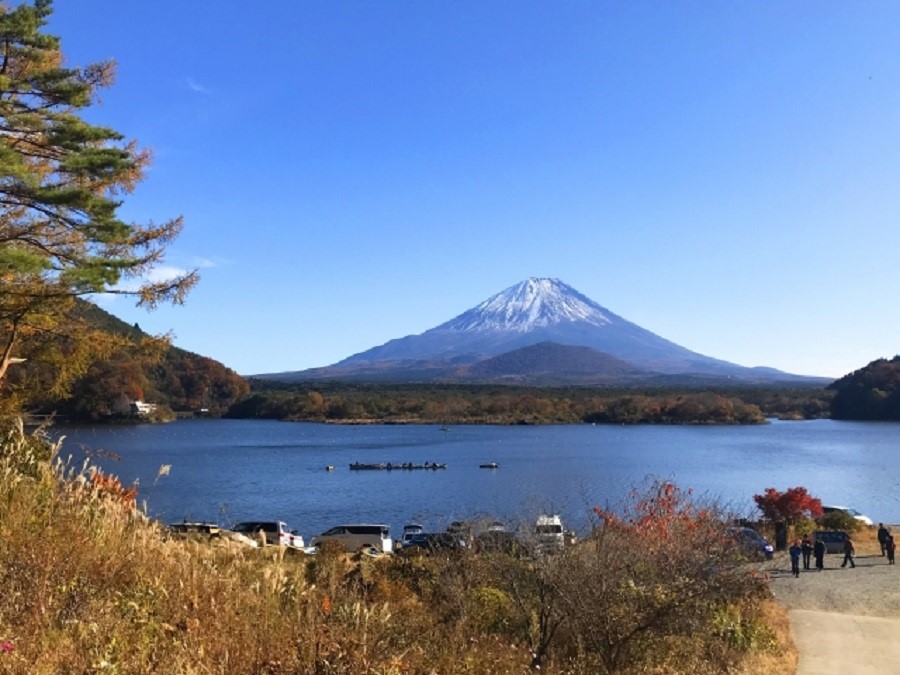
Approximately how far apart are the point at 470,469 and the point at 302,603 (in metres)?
48.4

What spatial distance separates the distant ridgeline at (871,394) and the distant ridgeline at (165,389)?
89.8 metres

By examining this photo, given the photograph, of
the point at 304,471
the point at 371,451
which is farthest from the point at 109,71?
the point at 371,451

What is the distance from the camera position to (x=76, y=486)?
18.7ft

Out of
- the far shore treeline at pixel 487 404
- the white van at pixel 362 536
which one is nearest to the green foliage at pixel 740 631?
the white van at pixel 362 536

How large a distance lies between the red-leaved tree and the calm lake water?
2.50m

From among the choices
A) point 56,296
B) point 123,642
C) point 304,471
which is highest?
point 56,296

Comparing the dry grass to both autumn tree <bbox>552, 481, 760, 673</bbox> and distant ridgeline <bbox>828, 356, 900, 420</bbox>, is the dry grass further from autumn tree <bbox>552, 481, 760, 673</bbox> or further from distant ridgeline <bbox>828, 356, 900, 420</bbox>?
distant ridgeline <bbox>828, 356, 900, 420</bbox>

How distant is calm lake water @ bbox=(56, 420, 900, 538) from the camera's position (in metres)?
33.3

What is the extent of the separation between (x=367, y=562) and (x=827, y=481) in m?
43.3

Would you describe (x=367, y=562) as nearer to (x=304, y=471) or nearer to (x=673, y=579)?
(x=673, y=579)

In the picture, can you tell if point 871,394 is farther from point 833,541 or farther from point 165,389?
point 833,541

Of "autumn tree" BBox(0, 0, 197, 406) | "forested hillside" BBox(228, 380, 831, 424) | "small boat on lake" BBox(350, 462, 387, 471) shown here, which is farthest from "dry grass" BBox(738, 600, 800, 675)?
"forested hillside" BBox(228, 380, 831, 424)

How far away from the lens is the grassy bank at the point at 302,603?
3.14m

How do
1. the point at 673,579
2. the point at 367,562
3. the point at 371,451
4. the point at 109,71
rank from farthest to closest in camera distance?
1. the point at 371,451
2. the point at 109,71
3. the point at 367,562
4. the point at 673,579
